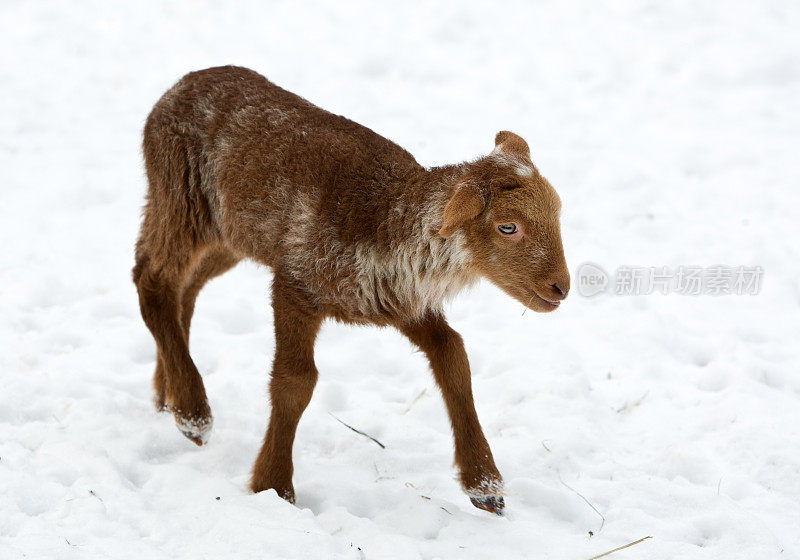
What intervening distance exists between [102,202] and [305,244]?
3.87 meters

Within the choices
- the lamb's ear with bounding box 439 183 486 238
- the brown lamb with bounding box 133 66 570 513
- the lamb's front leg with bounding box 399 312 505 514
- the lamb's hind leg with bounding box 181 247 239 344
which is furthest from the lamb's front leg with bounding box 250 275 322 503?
the lamb's hind leg with bounding box 181 247 239 344

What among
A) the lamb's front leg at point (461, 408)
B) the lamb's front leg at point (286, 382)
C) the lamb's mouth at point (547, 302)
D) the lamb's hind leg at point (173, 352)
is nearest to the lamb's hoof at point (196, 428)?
the lamb's hind leg at point (173, 352)

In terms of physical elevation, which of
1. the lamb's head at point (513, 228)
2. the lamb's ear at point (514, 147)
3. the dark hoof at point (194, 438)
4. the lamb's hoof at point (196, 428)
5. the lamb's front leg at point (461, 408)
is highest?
the lamb's ear at point (514, 147)

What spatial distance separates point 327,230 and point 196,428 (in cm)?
147

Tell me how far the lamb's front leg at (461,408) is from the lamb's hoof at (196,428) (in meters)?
1.31

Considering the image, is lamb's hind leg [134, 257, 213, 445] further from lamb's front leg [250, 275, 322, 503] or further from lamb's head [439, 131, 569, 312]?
lamb's head [439, 131, 569, 312]

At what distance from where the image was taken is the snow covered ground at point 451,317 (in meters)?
4.28

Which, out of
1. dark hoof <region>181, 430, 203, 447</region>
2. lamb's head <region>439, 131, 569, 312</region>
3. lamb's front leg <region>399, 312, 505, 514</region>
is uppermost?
lamb's head <region>439, 131, 569, 312</region>

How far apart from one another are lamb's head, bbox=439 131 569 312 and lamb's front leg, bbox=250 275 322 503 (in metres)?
0.94

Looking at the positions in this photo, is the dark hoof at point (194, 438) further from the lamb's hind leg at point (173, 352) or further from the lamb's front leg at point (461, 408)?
the lamb's front leg at point (461, 408)

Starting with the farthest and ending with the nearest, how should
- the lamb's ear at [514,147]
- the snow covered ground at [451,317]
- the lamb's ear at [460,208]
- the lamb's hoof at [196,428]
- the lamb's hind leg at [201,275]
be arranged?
the lamb's hind leg at [201,275]
the lamb's hoof at [196,428]
the lamb's ear at [514,147]
the snow covered ground at [451,317]
the lamb's ear at [460,208]

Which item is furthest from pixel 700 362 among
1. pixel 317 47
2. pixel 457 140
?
pixel 317 47

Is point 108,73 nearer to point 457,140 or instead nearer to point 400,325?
point 457,140

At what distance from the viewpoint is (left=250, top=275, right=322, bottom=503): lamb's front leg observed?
4445 millimetres
